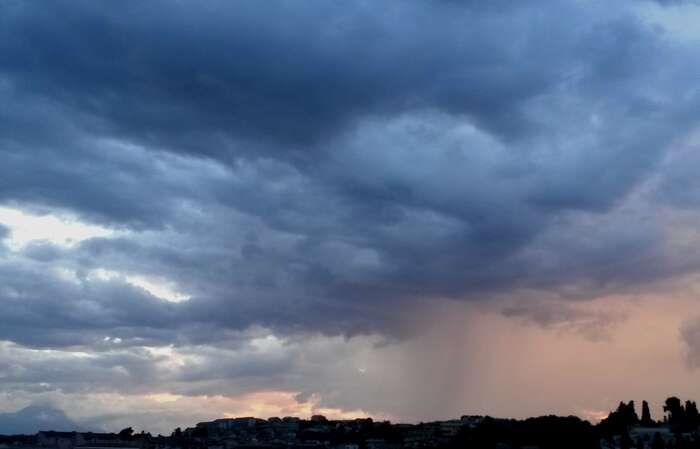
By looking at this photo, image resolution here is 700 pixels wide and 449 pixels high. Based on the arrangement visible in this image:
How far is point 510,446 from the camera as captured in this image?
194375mm

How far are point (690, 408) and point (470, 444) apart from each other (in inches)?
1723

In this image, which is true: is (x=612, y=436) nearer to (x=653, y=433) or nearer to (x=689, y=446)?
(x=653, y=433)

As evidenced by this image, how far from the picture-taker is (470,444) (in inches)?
7835

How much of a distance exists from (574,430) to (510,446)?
1361 centimetres

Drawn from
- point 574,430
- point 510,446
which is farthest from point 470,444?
point 574,430

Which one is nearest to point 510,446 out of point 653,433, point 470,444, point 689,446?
point 470,444

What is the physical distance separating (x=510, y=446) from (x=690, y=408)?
1405 inches

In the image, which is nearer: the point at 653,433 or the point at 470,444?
the point at 653,433

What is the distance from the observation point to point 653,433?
185000 millimetres

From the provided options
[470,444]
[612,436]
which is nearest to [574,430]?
[612,436]

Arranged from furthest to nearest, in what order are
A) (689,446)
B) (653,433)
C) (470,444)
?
(470,444) < (653,433) < (689,446)

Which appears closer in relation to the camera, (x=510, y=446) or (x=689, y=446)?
(x=689, y=446)

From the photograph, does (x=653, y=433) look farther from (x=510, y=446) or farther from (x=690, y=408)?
(x=510, y=446)

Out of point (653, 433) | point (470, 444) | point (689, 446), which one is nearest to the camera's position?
point (689, 446)
